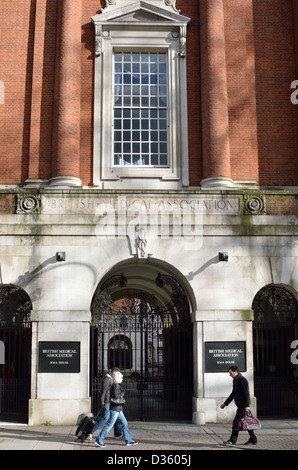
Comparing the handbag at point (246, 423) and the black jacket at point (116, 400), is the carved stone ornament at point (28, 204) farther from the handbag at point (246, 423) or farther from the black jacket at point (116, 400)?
the handbag at point (246, 423)

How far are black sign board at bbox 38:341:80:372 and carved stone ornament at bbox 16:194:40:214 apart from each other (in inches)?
137

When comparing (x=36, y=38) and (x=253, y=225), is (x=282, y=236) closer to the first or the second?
(x=253, y=225)

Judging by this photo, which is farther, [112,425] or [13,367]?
[13,367]

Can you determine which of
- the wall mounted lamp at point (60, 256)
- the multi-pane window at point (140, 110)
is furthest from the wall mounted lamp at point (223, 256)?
the wall mounted lamp at point (60, 256)

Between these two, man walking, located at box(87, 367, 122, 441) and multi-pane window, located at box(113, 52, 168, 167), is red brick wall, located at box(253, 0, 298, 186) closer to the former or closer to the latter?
multi-pane window, located at box(113, 52, 168, 167)

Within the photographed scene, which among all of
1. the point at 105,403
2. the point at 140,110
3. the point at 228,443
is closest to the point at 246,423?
the point at 228,443

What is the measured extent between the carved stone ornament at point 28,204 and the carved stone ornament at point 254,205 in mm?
5639

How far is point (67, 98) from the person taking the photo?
16234 millimetres

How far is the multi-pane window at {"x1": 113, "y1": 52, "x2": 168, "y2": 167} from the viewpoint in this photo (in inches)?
660

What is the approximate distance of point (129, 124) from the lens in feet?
55.5

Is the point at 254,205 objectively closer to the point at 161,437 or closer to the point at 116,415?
the point at 161,437

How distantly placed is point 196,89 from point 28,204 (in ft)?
20.4

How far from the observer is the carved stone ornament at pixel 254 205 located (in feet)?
→ 49.9

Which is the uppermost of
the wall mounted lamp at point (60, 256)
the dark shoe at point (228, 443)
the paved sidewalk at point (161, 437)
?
the wall mounted lamp at point (60, 256)
